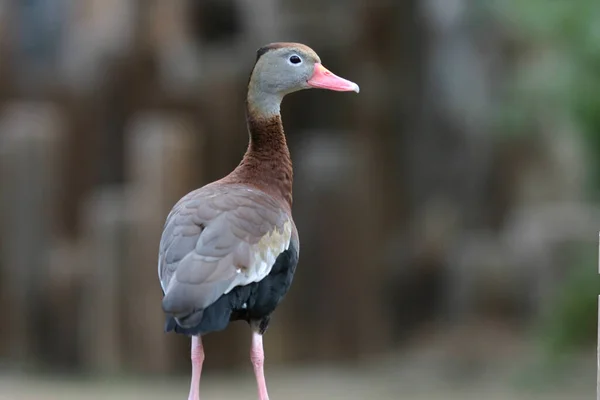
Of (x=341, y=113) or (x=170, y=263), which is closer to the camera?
(x=170, y=263)

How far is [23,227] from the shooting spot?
7.61m

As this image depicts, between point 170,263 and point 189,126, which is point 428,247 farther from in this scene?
point 170,263

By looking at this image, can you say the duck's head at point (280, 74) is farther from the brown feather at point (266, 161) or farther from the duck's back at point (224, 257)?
the duck's back at point (224, 257)

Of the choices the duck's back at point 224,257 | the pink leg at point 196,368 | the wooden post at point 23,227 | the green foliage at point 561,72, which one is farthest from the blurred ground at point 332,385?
the duck's back at point 224,257

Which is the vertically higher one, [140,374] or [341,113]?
[341,113]

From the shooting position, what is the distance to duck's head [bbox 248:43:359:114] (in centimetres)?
369

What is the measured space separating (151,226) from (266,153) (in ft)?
11.4

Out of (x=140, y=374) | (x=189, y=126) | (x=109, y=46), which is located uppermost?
(x=109, y=46)

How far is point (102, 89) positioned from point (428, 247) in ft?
8.06

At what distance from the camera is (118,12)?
8750 millimetres

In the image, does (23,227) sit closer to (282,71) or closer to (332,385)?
(332,385)

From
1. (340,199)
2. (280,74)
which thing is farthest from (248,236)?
(340,199)

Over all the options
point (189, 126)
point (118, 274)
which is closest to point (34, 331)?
point (118, 274)

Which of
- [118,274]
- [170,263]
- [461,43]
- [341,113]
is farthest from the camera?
[461,43]
